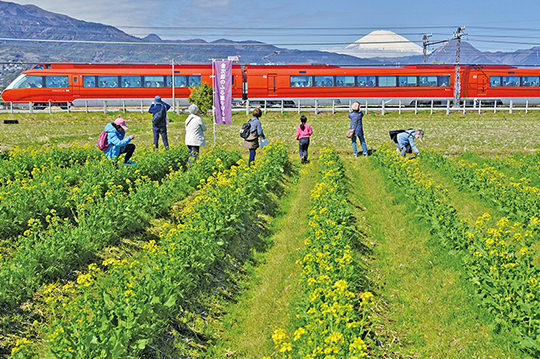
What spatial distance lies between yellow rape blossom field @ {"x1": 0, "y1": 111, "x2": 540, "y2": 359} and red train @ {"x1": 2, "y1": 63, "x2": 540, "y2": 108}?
26.1 meters

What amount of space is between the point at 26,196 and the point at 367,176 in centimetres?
1005

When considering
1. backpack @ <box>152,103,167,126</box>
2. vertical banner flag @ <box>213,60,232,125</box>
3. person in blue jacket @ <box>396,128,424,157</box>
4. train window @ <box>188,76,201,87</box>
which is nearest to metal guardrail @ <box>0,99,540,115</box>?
train window @ <box>188,76,201,87</box>

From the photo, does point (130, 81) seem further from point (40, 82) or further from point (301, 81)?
point (301, 81)

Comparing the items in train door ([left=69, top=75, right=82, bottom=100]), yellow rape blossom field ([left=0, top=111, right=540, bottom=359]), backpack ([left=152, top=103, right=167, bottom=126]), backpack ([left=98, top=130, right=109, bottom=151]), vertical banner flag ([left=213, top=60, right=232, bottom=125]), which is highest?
train door ([left=69, top=75, right=82, bottom=100])

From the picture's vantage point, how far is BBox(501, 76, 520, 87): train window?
44.2m

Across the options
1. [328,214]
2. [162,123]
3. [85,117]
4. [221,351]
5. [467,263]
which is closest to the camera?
[221,351]

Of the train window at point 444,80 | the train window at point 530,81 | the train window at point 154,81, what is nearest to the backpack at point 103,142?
the train window at point 154,81

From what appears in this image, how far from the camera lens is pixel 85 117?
33.0 meters

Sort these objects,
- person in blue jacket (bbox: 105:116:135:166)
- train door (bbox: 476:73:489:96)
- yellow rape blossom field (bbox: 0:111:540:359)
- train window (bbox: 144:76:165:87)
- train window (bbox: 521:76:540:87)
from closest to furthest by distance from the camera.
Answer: yellow rape blossom field (bbox: 0:111:540:359) < person in blue jacket (bbox: 105:116:135:166) < train window (bbox: 144:76:165:87) < train door (bbox: 476:73:489:96) < train window (bbox: 521:76:540:87)

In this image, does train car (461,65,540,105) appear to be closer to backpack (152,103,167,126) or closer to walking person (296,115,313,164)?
walking person (296,115,313,164)

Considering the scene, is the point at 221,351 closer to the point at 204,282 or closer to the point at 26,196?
the point at 204,282

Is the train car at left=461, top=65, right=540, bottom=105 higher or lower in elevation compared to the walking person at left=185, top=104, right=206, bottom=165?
higher

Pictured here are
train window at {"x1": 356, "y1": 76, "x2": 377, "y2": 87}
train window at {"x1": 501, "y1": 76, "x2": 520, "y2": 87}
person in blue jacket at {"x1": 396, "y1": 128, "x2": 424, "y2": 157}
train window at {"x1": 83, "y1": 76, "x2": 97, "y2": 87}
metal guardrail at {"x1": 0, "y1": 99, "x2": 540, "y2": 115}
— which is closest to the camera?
person in blue jacket at {"x1": 396, "y1": 128, "x2": 424, "y2": 157}

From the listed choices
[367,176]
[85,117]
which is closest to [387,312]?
[367,176]
